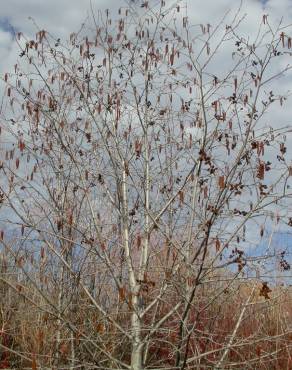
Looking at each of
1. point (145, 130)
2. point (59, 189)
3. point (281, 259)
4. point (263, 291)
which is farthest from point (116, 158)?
point (263, 291)

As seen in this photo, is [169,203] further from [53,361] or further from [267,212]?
[53,361]

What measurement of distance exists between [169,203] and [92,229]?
3.92ft

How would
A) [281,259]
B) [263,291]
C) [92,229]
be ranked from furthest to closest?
[92,229], [281,259], [263,291]

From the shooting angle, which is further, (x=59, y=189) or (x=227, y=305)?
(x=227, y=305)

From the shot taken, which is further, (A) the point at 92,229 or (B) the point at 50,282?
(B) the point at 50,282

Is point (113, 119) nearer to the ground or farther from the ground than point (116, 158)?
farther from the ground

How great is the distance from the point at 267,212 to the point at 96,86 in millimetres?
2001

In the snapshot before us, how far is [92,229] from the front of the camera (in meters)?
5.57

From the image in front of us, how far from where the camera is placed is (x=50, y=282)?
619 centimetres

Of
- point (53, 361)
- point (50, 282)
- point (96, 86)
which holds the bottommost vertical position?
point (53, 361)

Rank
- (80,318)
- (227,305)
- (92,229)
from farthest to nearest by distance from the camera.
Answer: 1. (227,305)
2. (80,318)
3. (92,229)

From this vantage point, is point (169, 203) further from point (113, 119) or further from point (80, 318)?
point (80, 318)

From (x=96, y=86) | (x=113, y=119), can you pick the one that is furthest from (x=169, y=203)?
(x=96, y=86)

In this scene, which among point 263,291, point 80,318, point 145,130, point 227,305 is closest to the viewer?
point 263,291
